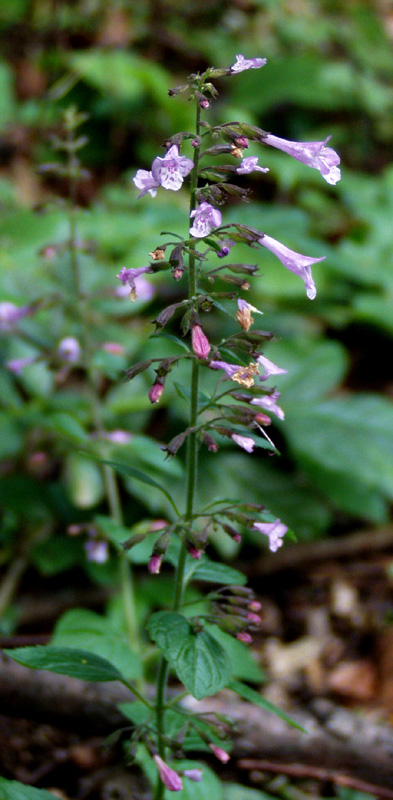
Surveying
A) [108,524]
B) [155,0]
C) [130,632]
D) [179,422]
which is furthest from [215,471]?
[155,0]

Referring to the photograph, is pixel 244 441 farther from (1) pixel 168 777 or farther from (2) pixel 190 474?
(1) pixel 168 777

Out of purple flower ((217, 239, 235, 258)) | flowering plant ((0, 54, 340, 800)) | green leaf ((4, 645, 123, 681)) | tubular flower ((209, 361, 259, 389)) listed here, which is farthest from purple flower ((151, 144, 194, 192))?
green leaf ((4, 645, 123, 681))

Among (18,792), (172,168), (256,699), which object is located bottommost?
(18,792)

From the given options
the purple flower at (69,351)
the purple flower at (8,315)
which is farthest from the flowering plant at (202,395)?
the purple flower at (8,315)

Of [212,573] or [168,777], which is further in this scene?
[212,573]

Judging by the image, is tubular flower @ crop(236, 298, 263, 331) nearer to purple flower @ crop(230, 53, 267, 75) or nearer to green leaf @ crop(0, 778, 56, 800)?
purple flower @ crop(230, 53, 267, 75)

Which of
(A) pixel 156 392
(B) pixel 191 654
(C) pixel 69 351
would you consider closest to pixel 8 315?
(C) pixel 69 351
